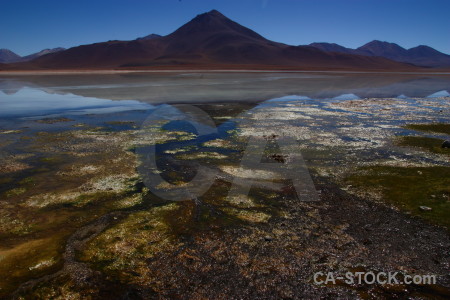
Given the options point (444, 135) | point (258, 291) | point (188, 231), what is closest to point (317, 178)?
point (188, 231)

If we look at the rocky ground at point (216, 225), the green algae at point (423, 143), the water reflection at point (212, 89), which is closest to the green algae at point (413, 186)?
the rocky ground at point (216, 225)

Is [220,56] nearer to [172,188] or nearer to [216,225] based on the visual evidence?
[172,188]

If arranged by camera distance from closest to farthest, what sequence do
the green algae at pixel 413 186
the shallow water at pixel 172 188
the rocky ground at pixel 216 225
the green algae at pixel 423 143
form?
the rocky ground at pixel 216 225
the shallow water at pixel 172 188
the green algae at pixel 413 186
the green algae at pixel 423 143

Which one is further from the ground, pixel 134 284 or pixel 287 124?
pixel 287 124

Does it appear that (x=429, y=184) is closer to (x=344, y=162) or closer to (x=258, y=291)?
(x=344, y=162)

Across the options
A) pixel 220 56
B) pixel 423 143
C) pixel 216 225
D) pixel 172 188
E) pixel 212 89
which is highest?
pixel 220 56

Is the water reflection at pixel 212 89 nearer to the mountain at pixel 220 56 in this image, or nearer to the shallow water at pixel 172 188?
the shallow water at pixel 172 188

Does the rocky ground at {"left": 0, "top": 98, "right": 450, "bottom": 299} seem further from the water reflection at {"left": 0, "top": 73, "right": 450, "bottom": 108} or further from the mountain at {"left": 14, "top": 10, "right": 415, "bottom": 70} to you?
the mountain at {"left": 14, "top": 10, "right": 415, "bottom": 70}

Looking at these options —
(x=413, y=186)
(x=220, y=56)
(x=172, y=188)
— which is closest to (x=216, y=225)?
(x=172, y=188)
